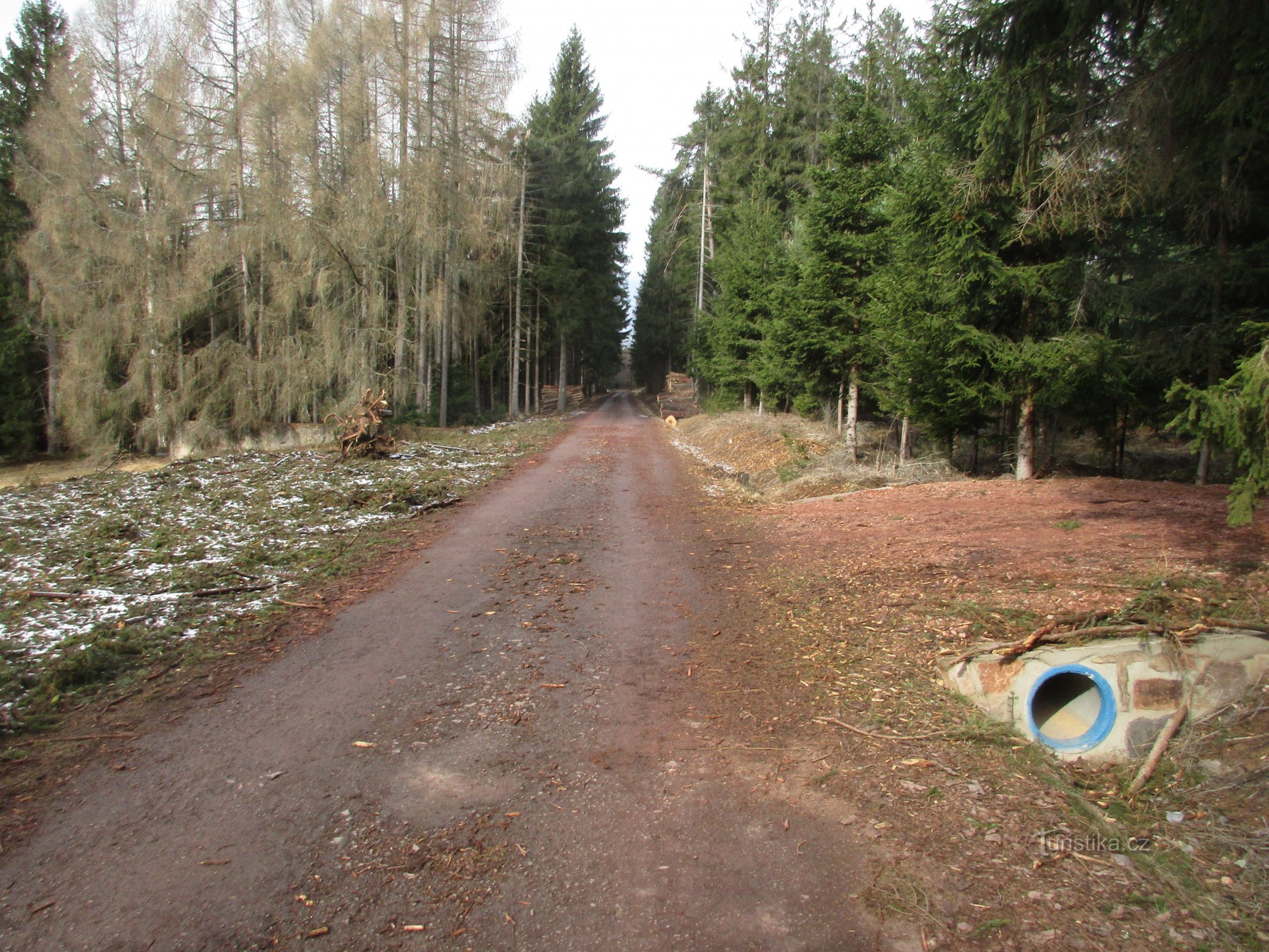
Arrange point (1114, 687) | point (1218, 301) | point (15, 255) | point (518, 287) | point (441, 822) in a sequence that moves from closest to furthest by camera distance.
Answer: point (441, 822) < point (1114, 687) < point (1218, 301) < point (15, 255) < point (518, 287)

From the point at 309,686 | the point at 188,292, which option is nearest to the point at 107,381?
the point at 188,292

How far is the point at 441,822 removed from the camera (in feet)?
11.1

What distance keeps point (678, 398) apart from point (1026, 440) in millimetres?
37839

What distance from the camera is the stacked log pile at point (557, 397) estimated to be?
45.4 m

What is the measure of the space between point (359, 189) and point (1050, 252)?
1915cm

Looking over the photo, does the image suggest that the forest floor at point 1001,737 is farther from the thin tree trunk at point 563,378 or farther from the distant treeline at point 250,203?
the thin tree trunk at point 563,378

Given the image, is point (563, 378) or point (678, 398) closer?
point (563, 378)

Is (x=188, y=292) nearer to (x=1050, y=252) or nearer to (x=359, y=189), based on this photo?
(x=359, y=189)

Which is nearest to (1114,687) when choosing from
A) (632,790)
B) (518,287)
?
(632,790)

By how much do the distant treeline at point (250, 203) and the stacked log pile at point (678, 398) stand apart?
16643 millimetres

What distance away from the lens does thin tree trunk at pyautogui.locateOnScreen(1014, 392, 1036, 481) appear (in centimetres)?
1159

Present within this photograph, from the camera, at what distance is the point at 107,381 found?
2170 centimetres

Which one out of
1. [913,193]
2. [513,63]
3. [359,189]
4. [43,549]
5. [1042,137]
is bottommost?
[43,549]

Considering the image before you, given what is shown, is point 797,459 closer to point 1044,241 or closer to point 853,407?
point 853,407
